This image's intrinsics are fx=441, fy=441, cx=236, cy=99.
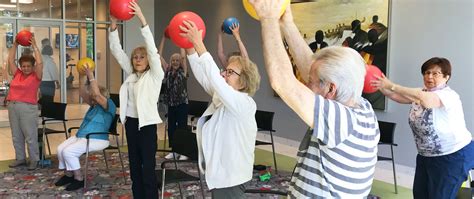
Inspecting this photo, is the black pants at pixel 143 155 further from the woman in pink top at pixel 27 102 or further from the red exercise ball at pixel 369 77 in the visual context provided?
the woman in pink top at pixel 27 102

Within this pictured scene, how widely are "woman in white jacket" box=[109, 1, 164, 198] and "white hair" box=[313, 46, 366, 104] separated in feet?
7.18

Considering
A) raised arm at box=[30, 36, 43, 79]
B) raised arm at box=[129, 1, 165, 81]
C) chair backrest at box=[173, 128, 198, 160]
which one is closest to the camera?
raised arm at box=[129, 1, 165, 81]

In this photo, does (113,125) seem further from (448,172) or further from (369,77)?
(448,172)

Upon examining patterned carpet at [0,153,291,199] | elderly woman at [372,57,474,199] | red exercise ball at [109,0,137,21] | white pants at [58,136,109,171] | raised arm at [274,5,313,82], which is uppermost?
red exercise ball at [109,0,137,21]

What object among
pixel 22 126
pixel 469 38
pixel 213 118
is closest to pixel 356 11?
pixel 469 38

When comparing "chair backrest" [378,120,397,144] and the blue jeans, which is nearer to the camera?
the blue jeans

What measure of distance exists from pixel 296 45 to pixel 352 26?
14.5ft

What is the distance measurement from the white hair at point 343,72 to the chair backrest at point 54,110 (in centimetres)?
518

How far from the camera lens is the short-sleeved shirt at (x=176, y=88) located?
6.39 m

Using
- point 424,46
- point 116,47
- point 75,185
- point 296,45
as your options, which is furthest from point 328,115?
point 424,46

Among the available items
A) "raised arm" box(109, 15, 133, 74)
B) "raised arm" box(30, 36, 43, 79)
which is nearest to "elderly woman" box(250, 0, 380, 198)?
"raised arm" box(109, 15, 133, 74)

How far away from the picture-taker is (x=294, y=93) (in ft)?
4.63

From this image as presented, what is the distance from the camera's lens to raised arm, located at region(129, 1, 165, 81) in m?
3.29

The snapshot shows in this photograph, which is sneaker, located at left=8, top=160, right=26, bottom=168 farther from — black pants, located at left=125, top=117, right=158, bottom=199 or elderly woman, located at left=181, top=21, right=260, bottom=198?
elderly woman, located at left=181, top=21, right=260, bottom=198
